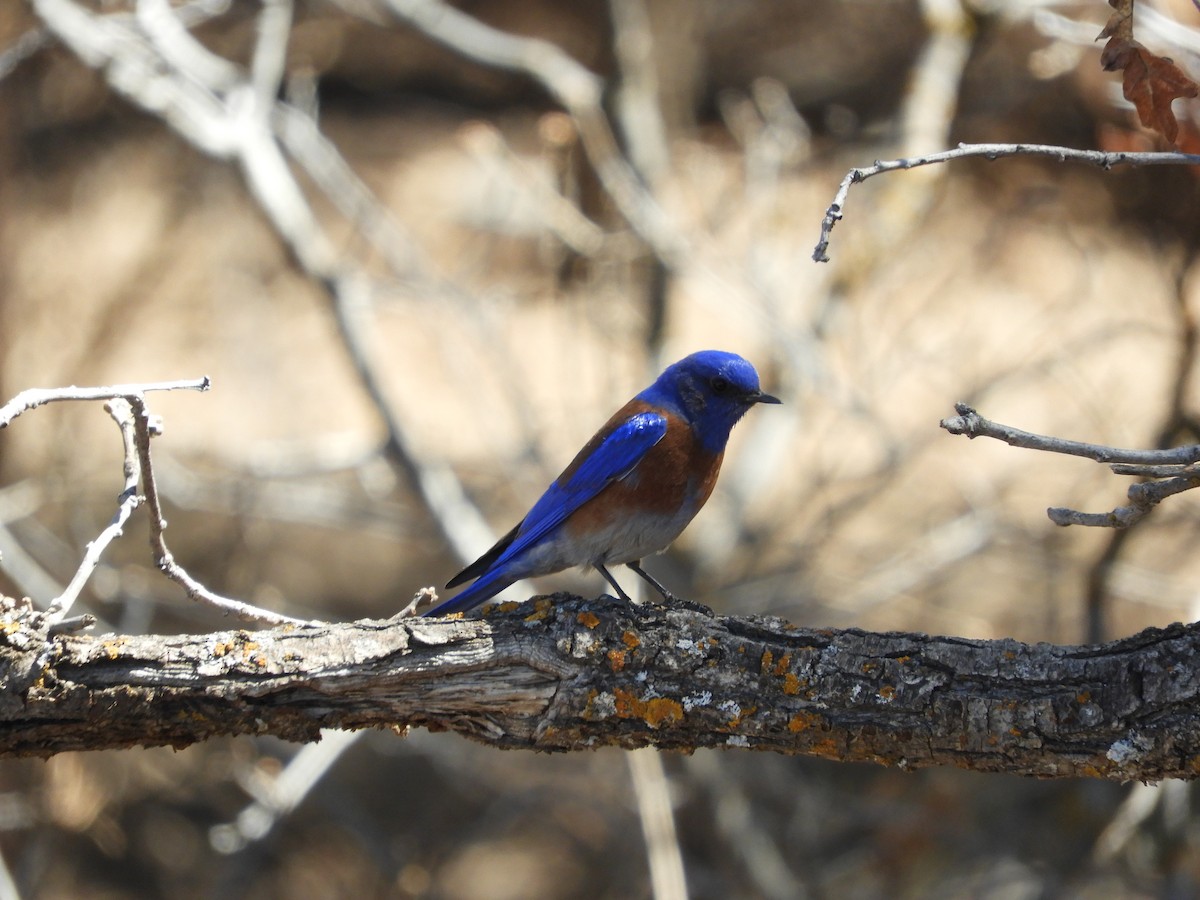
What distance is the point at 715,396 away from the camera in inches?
163

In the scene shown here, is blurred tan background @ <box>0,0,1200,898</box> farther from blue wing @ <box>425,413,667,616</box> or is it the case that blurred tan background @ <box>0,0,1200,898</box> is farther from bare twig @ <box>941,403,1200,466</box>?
bare twig @ <box>941,403,1200,466</box>

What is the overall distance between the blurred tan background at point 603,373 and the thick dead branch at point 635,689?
2668 mm

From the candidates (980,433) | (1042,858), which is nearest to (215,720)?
(980,433)

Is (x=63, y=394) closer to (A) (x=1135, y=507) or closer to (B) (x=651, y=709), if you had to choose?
(B) (x=651, y=709)

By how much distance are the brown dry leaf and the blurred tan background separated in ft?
8.58

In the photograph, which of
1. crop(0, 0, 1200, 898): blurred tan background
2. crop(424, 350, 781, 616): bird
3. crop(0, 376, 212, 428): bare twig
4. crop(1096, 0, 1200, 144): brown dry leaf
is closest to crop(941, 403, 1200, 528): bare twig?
crop(1096, 0, 1200, 144): brown dry leaf

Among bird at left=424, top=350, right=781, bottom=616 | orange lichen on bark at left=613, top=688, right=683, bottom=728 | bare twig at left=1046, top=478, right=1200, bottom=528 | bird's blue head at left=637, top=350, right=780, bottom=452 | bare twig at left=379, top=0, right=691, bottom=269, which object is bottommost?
orange lichen on bark at left=613, top=688, right=683, bottom=728

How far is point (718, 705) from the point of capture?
2.64 meters

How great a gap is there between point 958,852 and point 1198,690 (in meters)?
4.70

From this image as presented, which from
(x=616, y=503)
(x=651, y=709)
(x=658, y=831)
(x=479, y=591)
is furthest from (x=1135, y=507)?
(x=658, y=831)

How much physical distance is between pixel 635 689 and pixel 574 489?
1.37 meters

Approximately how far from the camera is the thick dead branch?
245 cm

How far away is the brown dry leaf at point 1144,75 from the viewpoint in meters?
2.18

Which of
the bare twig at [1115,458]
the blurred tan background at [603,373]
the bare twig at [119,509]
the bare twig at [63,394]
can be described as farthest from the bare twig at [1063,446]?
the blurred tan background at [603,373]
